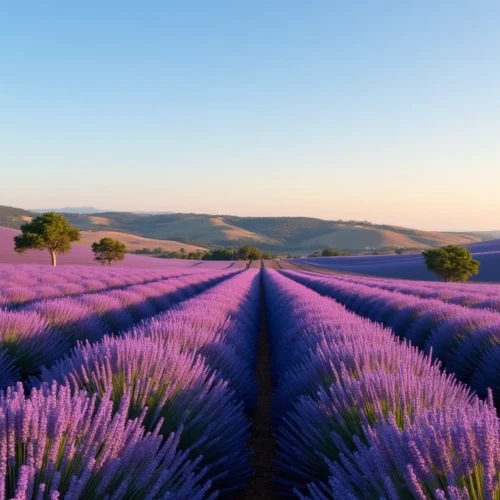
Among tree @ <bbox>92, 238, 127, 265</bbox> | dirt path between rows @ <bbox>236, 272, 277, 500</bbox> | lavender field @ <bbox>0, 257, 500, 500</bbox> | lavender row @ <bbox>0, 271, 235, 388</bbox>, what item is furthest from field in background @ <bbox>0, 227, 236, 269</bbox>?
lavender field @ <bbox>0, 257, 500, 500</bbox>

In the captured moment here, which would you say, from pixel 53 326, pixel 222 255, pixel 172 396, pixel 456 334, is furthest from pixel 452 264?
pixel 222 255

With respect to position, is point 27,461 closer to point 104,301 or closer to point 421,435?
point 421,435

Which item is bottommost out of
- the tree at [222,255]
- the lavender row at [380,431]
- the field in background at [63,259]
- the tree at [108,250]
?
the tree at [222,255]

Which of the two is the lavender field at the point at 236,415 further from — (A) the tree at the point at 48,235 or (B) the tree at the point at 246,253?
(B) the tree at the point at 246,253

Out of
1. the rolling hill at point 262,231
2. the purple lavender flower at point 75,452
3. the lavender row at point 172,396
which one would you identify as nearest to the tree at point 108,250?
the lavender row at point 172,396

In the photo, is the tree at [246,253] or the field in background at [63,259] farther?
the tree at [246,253]

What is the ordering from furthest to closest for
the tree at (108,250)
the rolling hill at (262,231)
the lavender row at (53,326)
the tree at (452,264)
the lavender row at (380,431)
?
the rolling hill at (262,231) → the tree at (108,250) → the tree at (452,264) → the lavender row at (53,326) → the lavender row at (380,431)

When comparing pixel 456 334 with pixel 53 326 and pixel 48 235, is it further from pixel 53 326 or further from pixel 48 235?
pixel 48 235

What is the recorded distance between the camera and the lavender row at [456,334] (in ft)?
16.4

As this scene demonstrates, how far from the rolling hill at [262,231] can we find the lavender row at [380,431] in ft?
379

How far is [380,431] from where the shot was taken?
190cm

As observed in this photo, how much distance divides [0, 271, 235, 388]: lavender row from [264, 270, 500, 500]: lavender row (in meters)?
2.34

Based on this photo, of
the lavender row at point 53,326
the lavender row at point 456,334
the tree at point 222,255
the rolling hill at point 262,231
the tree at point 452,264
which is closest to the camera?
the lavender row at point 53,326

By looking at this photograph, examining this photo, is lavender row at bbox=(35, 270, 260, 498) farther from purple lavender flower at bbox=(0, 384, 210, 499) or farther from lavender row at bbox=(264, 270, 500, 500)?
purple lavender flower at bbox=(0, 384, 210, 499)
